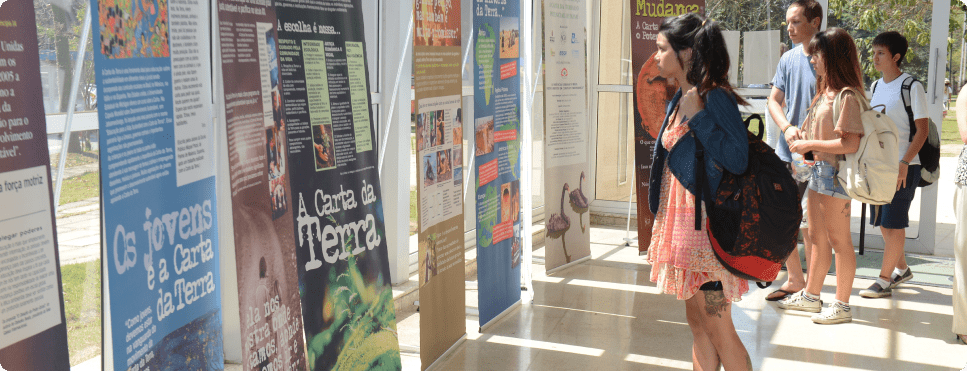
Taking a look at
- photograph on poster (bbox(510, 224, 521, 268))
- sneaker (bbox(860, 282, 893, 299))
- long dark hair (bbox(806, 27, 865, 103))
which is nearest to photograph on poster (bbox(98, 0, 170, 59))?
photograph on poster (bbox(510, 224, 521, 268))

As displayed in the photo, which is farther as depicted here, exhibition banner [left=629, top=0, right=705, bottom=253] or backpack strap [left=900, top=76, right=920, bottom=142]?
exhibition banner [left=629, top=0, right=705, bottom=253]

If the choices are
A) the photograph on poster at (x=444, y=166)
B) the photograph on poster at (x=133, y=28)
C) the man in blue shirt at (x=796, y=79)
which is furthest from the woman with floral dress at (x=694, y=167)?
the man in blue shirt at (x=796, y=79)

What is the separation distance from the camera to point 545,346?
374 centimetres

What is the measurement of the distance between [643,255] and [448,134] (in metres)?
2.73

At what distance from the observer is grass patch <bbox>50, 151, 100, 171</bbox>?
7.93 feet

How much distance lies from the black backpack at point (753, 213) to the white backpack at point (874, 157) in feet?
4.66

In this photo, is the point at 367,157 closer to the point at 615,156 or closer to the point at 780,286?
the point at 780,286

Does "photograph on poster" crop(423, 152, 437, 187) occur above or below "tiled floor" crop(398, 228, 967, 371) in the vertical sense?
above

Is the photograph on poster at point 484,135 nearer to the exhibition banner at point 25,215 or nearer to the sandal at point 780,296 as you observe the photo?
the sandal at point 780,296

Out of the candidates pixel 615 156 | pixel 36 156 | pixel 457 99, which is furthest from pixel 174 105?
pixel 615 156

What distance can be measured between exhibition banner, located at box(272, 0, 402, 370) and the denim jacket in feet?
3.46

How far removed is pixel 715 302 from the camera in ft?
8.16

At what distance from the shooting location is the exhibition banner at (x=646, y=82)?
5.16 metres

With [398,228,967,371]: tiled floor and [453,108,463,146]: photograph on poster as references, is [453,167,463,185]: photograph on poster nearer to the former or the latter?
[453,108,463,146]: photograph on poster
